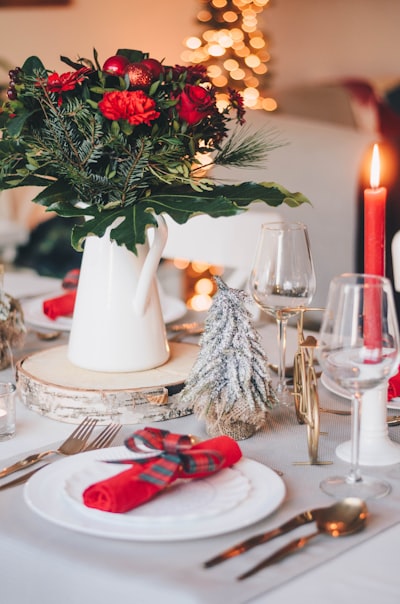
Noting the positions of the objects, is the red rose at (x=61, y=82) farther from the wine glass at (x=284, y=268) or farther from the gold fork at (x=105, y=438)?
the gold fork at (x=105, y=438)

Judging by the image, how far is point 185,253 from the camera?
84.8 inches

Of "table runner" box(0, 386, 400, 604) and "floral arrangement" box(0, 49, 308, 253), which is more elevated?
"floral arrangement" box(0, 49, 308, 253)

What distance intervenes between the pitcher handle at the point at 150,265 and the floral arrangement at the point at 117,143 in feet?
0.11

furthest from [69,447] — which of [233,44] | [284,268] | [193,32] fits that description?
[193,32]

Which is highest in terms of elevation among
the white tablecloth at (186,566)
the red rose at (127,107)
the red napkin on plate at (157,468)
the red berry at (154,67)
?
the red berry at (154,67)

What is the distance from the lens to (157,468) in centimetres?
81

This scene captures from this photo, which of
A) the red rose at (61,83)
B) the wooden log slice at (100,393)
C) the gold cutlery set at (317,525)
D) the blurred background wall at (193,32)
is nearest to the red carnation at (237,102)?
the red rose at (61,83)

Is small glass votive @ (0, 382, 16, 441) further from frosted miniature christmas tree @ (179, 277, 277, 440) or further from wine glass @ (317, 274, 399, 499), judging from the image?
wine glass @ (317, 274, 399, 499)

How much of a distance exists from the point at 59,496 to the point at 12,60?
5028 millimetres

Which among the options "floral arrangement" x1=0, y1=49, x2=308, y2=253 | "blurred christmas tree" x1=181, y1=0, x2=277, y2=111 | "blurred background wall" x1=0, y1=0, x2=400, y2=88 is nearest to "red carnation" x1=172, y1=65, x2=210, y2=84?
"floral arrangement" x1=0, y1=49, x2=308, y2=253

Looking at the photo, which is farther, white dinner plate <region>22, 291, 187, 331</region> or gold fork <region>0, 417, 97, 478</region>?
white dinner plate <region>22, 291, 187, 331</region>

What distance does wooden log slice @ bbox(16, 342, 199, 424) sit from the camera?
1068 mm

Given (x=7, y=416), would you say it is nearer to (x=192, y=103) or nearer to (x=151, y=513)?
(x=151, y=513)

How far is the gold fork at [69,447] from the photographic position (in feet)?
2.96
